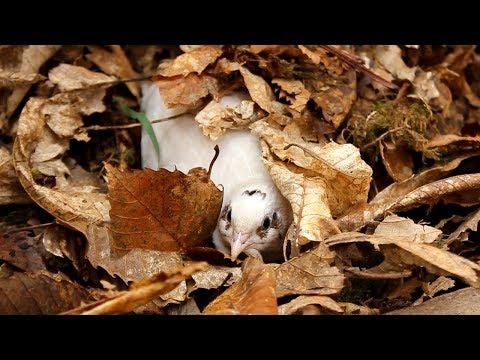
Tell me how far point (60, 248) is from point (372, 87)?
2.02 m

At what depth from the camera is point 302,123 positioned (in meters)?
3.39

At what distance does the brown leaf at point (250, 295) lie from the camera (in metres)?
2.21

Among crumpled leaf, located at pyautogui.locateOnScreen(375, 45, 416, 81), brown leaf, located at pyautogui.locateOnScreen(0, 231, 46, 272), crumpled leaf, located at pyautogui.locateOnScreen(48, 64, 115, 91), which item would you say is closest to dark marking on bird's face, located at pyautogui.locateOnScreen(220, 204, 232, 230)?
brown leaf, located at pyautogui.locateOnScreen(0, 231, 46, 272)

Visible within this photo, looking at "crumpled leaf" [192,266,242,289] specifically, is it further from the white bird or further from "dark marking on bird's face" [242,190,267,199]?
"dark marking on bird's face" [242,190,267,199]

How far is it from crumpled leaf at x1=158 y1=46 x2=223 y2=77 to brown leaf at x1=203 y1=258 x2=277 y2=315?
1.28 meters

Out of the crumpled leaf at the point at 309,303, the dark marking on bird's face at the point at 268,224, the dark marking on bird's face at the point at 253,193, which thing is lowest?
the dark marking on bird's face at the point at 268,224

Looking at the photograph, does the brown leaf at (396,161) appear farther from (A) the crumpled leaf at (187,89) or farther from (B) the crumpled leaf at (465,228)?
(A) the crumpled leaf at (187,89)

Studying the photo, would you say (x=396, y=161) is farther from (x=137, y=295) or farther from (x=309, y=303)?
(x=137, y=295)

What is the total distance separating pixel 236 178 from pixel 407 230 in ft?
3.17

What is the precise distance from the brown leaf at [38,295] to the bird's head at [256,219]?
834 mm

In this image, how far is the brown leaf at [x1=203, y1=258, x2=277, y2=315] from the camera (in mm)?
2209

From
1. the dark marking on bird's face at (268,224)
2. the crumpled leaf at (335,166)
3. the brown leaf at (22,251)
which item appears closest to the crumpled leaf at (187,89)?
the crumpled leaf at (335,166)

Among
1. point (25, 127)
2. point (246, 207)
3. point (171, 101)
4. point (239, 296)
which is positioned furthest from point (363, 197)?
point (25, 127)

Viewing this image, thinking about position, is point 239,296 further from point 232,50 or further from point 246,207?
point 232,50
